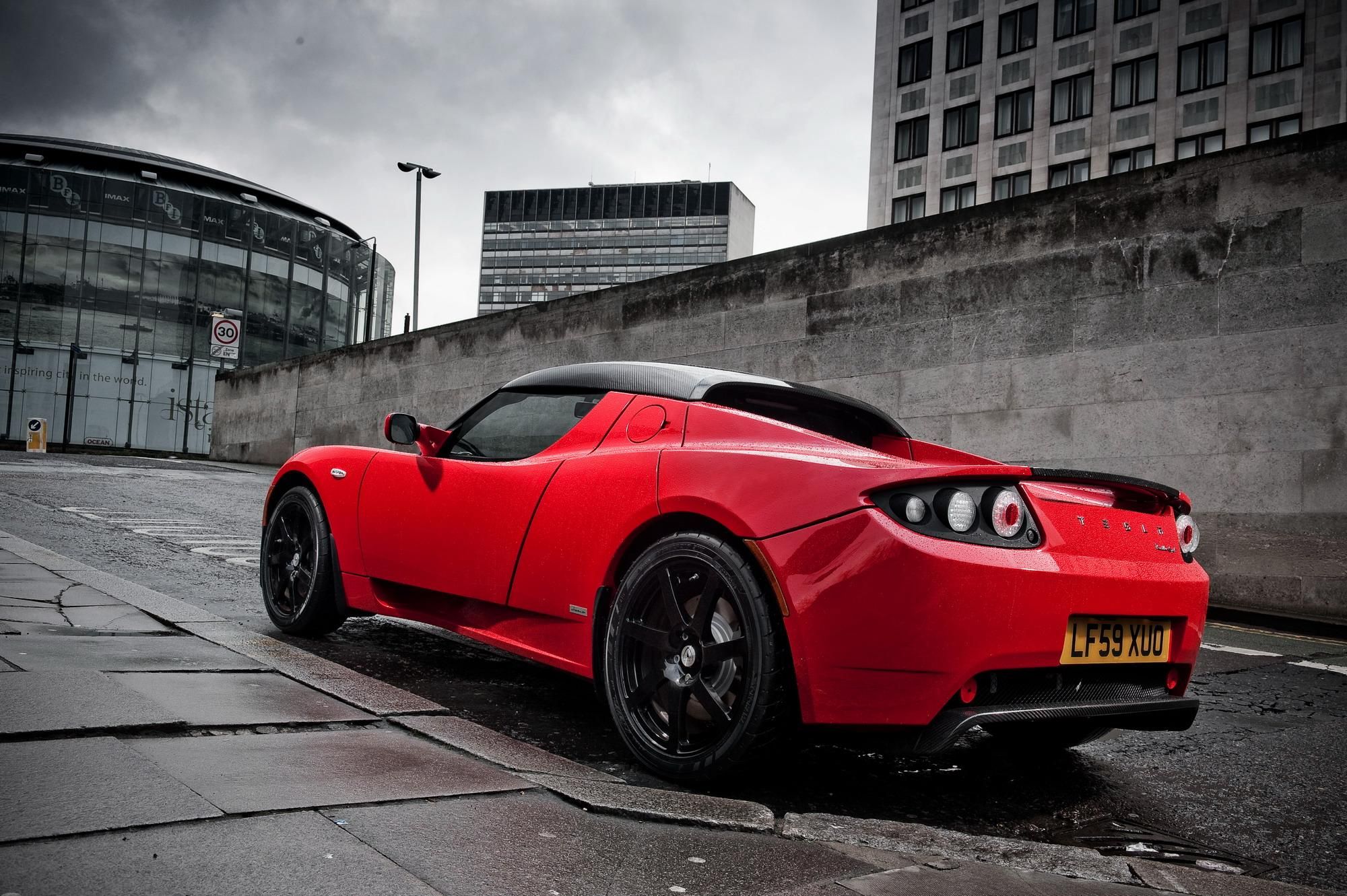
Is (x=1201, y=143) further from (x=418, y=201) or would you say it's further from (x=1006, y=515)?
(x=1006, y=515)

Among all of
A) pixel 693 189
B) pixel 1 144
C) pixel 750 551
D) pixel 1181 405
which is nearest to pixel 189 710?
pixel 750 551

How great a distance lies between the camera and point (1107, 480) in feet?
9.79

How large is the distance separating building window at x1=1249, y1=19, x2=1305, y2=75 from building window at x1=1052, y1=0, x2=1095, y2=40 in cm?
611

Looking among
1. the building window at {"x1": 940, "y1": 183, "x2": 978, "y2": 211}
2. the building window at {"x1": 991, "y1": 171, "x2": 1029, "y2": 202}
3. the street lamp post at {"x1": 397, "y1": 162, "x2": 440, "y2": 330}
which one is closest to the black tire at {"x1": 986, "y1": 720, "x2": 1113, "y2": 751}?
the street lamp post at {"x1": 397, "y1": 162, "x2": 440, "y2": 330}

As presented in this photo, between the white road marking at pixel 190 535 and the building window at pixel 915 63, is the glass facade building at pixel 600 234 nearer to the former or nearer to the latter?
the building window at pixel 915 63

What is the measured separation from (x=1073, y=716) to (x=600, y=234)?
148 m

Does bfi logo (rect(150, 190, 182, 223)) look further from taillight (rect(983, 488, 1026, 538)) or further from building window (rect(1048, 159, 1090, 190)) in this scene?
taillight (rect(983, 488, 1026, 538))

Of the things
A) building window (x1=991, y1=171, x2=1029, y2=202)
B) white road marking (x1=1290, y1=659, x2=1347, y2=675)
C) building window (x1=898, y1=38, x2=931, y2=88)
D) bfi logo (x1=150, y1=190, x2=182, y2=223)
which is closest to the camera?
white road marking (x1=1290, y1=659, x2=1347, y2=675)

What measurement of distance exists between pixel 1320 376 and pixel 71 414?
53.1 meters

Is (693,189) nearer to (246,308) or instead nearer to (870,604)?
(246,308)

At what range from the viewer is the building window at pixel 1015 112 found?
41.6 metres

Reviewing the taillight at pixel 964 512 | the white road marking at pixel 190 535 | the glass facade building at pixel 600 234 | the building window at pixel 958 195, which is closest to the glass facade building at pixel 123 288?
the building window at pixel 958 195

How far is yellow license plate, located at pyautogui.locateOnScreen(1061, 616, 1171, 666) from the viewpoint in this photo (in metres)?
2.70

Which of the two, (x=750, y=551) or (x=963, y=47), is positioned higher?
(x=963, y=47)
